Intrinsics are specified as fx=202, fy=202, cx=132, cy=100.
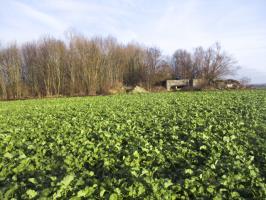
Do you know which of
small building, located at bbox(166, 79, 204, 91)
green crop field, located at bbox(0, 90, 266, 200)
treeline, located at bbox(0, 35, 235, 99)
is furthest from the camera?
small building, located at bbox(166, 79, 204, 91)

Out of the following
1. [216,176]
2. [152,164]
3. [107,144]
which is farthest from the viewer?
[107,144]

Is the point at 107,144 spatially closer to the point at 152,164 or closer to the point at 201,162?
the point at 152,164

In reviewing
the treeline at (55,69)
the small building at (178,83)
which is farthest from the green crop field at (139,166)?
the small building at (178,83)

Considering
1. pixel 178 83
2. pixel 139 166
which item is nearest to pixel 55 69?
pixel 178 83

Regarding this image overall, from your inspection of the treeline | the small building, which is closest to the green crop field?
the treeline

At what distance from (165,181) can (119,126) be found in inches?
137

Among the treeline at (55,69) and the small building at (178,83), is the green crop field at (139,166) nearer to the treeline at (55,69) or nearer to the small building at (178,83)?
the treeline at (55,69)

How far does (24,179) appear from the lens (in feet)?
11.3

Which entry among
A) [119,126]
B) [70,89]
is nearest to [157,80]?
[70,89]

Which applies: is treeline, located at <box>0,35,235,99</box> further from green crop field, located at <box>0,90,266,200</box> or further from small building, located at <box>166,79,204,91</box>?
green crop field, located at <box>0,90,266,200</box>

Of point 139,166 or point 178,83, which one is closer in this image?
point 139,166

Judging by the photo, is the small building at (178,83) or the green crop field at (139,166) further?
the small building at (178,83)

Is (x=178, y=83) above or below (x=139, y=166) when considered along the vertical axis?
above

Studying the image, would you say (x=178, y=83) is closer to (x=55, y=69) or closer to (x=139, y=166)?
(x=55, y=69)
